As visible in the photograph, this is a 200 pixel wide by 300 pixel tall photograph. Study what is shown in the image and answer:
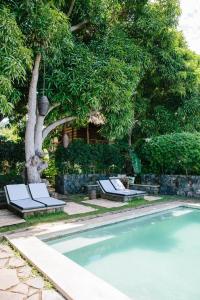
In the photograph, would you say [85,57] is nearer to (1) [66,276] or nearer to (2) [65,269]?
(2) [65,269]

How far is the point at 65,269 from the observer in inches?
198

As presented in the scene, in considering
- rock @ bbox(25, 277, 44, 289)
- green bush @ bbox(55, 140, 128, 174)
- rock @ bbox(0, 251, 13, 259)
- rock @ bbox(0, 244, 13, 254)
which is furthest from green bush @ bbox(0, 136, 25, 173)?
rock @ bbox(25, 277, 44, 289)

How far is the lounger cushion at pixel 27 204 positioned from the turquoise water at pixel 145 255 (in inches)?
73.4

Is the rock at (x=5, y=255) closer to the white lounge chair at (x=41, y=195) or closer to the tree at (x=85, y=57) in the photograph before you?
the white lounge chair at (x=41, y=195)

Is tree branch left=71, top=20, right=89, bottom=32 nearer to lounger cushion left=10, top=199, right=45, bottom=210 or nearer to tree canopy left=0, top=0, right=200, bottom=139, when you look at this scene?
tree canopy left=0, top=0, right=200, bottom=139

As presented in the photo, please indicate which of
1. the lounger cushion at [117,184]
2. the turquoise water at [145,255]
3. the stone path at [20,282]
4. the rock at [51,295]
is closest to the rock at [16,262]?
the stone path at [20,282]

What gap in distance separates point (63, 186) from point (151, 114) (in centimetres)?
767

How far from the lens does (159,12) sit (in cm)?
1398

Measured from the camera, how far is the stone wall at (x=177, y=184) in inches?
531

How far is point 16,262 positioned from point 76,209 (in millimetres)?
4949

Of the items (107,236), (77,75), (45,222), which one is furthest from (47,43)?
(107,236)

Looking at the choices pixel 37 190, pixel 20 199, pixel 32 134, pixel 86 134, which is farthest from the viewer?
pixel 86 134

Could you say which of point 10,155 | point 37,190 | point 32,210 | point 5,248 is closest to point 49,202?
point 32,210

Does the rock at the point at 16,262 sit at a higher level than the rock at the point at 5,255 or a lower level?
lower
